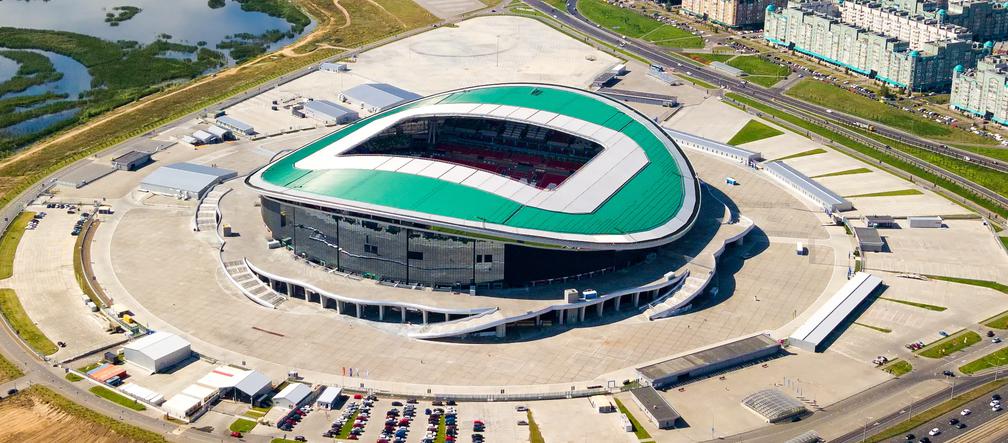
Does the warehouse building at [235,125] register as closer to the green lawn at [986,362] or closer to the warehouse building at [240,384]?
the warehouse building at [240,384]

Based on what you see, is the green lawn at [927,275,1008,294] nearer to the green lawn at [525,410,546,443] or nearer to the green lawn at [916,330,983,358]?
the green lawn at [916,330,983,358]

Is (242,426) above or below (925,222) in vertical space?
below

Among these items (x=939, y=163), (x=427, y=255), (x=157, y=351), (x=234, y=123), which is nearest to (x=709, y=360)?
(x=427, y=255)

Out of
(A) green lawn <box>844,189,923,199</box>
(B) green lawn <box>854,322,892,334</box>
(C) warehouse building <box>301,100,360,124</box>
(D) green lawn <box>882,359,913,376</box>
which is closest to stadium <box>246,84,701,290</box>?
(B) green lawn <box>854,322,892,334</box>

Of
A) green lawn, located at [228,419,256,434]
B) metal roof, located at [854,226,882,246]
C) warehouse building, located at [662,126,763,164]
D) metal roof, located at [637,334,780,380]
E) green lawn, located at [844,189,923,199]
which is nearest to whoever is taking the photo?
green lawn, located at [228,419,256,434]

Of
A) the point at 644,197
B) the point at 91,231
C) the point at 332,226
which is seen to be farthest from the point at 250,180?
the point at 644,197

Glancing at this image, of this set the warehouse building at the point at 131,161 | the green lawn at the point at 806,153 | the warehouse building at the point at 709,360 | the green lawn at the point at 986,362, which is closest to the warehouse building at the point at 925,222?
the green lawn at the point at 806,153

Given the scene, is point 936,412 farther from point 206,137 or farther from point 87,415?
point 206,137
